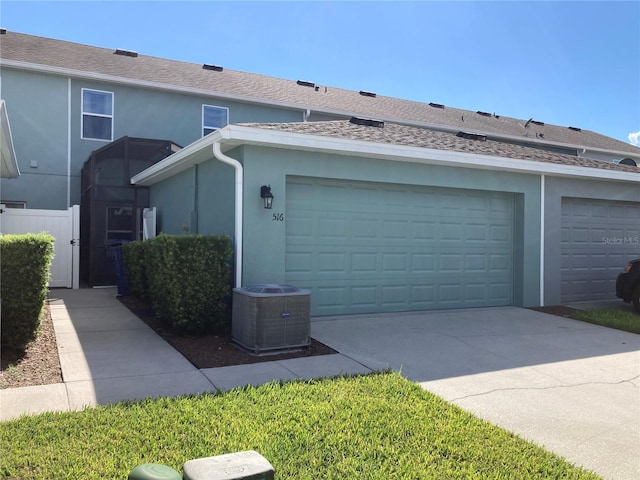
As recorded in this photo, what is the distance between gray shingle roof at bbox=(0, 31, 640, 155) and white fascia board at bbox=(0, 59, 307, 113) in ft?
0.23

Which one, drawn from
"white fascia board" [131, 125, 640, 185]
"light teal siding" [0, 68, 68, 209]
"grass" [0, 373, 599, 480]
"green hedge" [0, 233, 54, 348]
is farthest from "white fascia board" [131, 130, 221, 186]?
"grass" [0, 373, 599, 480]

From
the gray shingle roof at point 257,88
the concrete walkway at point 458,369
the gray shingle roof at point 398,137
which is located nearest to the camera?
the concrete walkway at point 458,369

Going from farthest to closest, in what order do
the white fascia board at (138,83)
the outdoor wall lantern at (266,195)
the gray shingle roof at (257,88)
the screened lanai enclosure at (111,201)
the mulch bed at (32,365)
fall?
the gray shingle roof at (257,88)
the white fascia board at (138,83)
the screened lanai enclosure at (111,201)
the outdoor wall lantern at (266,195)
the mulch bed at (32,365)

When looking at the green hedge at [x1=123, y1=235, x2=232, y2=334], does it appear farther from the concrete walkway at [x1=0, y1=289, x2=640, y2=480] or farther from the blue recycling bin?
the blue recycling bin

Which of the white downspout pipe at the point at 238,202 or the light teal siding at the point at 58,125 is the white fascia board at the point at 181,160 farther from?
the light teal siding at the point at 58,125

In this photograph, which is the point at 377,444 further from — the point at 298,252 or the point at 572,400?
the point at 298,252

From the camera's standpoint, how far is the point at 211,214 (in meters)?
9.15

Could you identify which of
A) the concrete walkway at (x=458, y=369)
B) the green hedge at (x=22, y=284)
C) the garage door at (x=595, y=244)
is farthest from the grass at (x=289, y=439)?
the garage door at (x=595, y=244)

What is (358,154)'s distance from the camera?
8617 mm

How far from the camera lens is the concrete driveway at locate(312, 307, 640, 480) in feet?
13.2

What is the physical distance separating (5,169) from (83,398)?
981 centimetres

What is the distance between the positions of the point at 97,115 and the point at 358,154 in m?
9.61

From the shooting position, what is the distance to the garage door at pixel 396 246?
28.2ft

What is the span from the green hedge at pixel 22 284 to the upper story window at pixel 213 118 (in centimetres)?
1052
